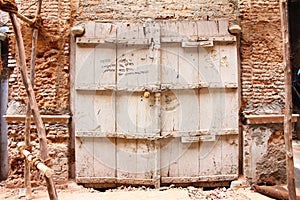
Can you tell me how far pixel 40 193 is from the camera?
3.38 m

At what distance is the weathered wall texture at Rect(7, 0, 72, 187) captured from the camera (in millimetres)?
3551

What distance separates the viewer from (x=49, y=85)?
3607 mm

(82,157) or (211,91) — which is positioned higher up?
(211,91)

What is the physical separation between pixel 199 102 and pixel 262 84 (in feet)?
3.01

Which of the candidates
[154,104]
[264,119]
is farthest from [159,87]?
[264,119]

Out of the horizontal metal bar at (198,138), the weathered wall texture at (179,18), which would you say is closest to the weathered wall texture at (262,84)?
the weathered wall texture at (179,18)

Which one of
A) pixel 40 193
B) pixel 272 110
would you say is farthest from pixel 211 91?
pixel 40 193

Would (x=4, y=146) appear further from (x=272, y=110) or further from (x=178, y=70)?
(x=272, y=110)

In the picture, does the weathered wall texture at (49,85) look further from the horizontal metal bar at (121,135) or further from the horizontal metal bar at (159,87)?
the horizontal metal bar at (159,87)

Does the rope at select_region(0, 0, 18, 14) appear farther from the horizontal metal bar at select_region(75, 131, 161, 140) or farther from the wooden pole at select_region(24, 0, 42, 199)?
the horizontal metal bar at select_region(75, 131, 161, 140)

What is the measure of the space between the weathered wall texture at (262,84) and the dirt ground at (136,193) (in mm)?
347

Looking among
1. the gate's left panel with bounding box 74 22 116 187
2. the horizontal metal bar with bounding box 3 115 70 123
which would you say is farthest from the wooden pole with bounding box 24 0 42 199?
the gate's left panel with bounding box 74 22 116 187

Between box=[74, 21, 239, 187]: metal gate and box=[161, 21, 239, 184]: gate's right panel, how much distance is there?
14 millimetres

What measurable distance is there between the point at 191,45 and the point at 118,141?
65.0 inches
